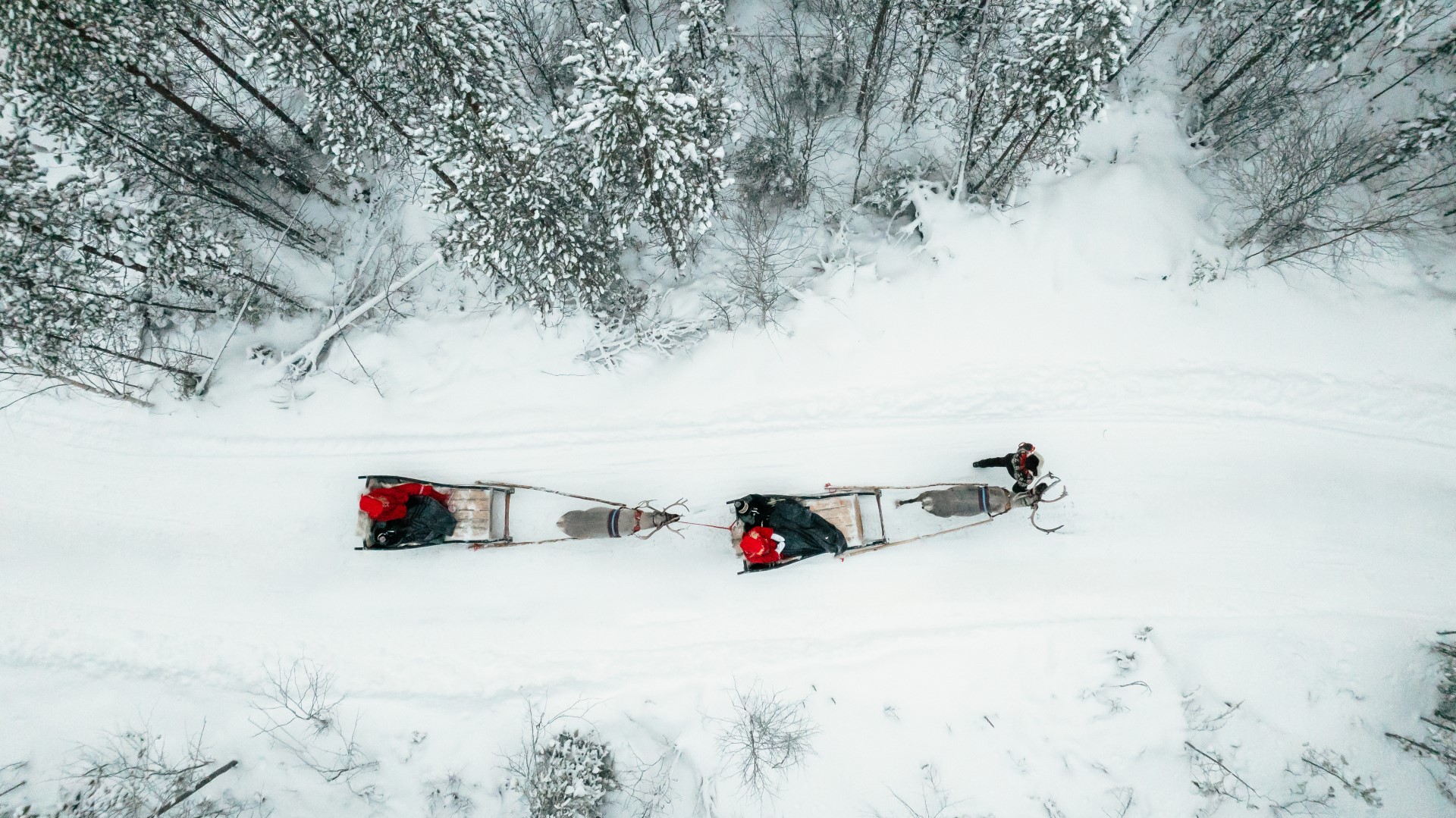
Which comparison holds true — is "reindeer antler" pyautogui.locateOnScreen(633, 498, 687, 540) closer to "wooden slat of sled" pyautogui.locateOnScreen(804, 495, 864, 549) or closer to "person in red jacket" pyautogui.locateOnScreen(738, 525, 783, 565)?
"person in red jacket" pyautogui.locateOnScreen(738, 525, 783, 565)

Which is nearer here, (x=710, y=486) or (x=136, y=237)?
(x=136, y=237)

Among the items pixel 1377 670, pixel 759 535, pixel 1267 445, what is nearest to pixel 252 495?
pixel 759 535

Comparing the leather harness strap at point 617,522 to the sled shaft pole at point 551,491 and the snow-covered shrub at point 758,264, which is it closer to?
the sled shaft pole at point 551,491

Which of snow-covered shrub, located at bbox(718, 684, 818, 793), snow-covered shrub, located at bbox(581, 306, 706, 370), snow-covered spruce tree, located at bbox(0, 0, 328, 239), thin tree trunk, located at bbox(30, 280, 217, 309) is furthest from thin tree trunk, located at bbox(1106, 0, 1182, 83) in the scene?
thin tree trunk, located at bbox(30, 280, 217, 309)

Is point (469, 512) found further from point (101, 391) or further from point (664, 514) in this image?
point (101, 391)

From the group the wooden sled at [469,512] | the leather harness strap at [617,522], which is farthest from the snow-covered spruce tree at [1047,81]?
the wooden sled at [469,512]

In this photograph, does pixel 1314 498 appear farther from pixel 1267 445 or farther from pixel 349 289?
pixel 349 289
